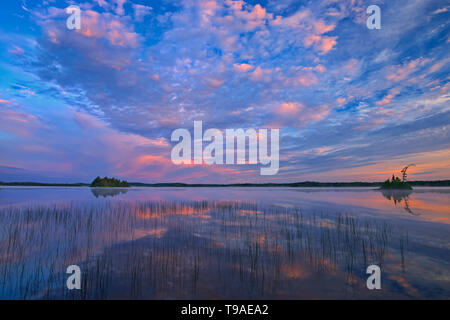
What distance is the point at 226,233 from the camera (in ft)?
40.1

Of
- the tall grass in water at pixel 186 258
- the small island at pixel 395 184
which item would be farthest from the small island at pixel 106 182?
the small island at pixel 395 184

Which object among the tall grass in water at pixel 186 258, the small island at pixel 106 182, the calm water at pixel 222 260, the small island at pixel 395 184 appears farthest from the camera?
the small island at pixel 106 182

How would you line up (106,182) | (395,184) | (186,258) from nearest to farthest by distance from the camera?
1. (186,258)
2. (395,184)
3. (106,182)

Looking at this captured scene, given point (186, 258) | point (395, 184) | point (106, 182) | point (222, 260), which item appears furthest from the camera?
point (106, 182)

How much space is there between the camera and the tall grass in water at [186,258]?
583 centimetres

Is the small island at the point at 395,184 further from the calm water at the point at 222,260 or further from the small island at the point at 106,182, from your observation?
the small island at the point at 106,182

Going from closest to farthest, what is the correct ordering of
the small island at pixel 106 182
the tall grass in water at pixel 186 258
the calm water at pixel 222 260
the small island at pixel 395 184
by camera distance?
the calm water at pixel 222 260 < the tall grass in water at pixel 186 258 < the small island at pixel 395 184 < the small island at pixel 106 182

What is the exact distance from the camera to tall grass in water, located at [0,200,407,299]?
5.83 metres

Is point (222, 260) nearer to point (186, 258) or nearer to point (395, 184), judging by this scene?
point (186, 258)

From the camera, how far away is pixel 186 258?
817 centimetres

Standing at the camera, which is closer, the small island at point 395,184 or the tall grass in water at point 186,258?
the tall grass in water at point 186,258

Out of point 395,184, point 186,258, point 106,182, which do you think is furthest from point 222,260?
point 106,182
